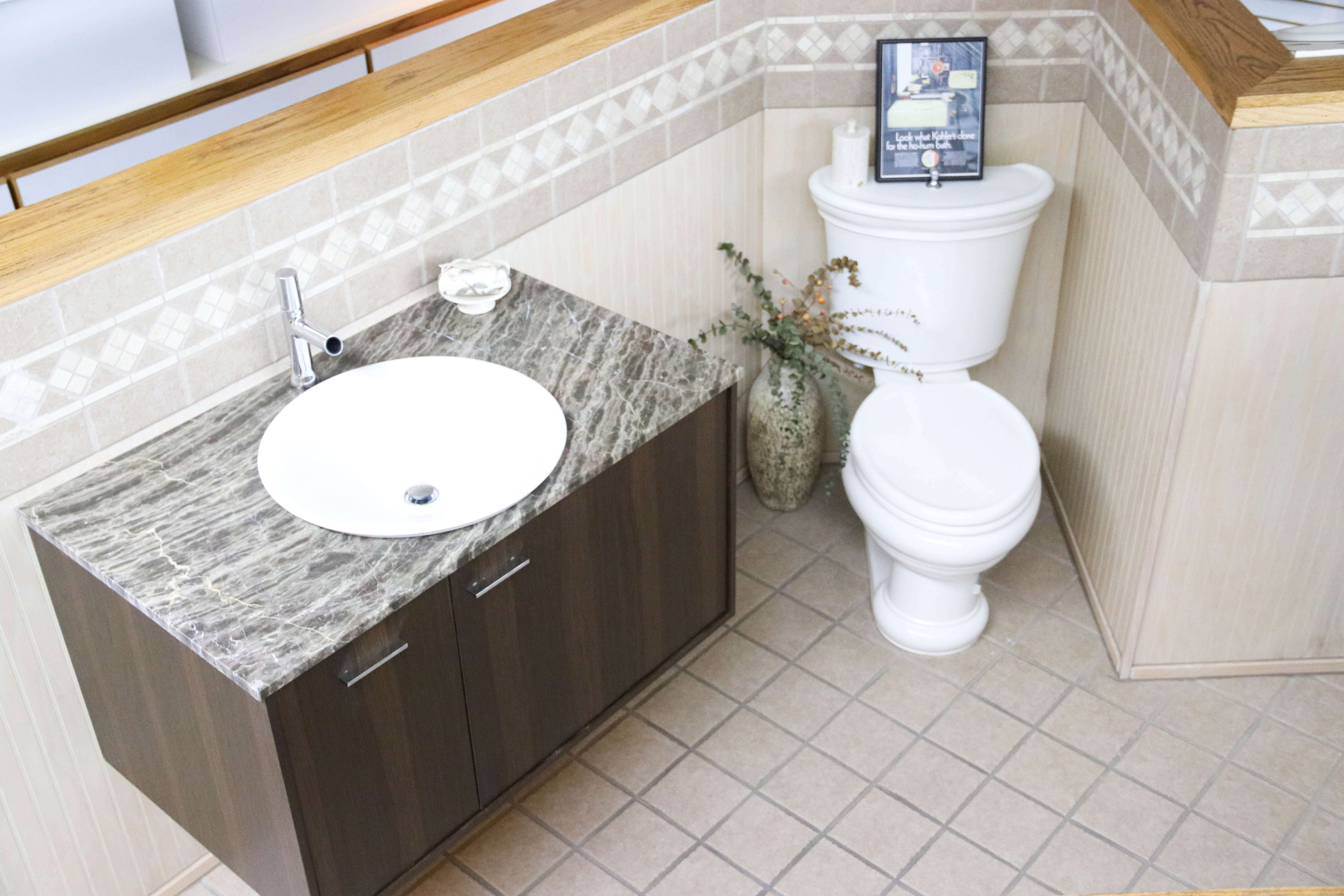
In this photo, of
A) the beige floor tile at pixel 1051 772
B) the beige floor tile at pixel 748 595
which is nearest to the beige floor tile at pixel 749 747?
the beige floor tile at pixel 748 595

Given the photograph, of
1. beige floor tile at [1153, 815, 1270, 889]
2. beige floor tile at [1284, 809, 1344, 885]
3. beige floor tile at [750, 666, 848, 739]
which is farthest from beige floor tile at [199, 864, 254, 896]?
beige floor tile at [1284, 809, 1344, 885]

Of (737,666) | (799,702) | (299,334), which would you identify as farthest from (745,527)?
(299,334)

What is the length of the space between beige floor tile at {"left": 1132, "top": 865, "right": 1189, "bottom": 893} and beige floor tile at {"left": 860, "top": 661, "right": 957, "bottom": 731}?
45cm

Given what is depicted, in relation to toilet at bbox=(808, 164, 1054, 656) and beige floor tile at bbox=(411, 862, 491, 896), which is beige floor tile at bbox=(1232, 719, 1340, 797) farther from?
beige floor tile at bbox=(411, 862, 491, 896)

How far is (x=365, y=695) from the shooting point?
1592 millimetres

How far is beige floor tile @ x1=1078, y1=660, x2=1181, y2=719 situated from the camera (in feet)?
8.23

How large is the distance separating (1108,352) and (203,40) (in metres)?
1.73

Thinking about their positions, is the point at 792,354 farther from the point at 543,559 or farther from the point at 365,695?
the point at 365,695

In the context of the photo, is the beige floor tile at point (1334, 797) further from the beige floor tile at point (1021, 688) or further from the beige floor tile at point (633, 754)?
the beige floor tile at point (633, 754)

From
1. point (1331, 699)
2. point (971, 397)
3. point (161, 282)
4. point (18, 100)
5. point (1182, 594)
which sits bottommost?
point (1331, 699)

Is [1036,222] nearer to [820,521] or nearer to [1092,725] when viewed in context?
[820,521]

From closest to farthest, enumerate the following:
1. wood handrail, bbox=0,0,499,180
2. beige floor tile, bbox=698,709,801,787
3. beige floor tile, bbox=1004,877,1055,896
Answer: wood handrail, bbox=0,0,499,180, beige floor tile, bbox=1004,877,1055,896, beige floor tile, bbox=698,709,801,787

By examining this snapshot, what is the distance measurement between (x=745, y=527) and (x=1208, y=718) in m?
1.01

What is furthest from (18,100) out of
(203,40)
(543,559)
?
(543,559)
